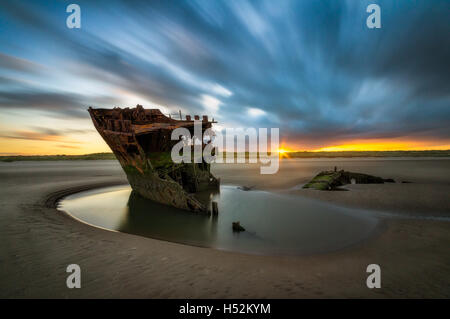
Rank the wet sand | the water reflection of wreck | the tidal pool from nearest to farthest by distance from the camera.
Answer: the wet sand, the tidal pool, the water reflection of wreck

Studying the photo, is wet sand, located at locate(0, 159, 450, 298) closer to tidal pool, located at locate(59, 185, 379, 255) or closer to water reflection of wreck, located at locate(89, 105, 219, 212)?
tidal pool, located at locate(59, 185, 379, 255)

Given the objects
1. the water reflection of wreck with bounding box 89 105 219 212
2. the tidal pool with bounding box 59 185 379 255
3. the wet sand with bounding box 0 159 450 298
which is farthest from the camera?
the water reflection of wreck with bounding box 89 105 219 212

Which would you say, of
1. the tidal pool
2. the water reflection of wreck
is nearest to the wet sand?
the tidal pool

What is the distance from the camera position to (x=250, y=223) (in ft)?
28.2

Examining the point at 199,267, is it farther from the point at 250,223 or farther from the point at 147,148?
the point at 147,148

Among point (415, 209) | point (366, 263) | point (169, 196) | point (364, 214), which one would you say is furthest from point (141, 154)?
point (415, 209)

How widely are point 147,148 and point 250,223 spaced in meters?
8.54

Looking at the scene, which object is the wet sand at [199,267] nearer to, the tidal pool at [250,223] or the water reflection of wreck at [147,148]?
the tidal pool at [250,223]

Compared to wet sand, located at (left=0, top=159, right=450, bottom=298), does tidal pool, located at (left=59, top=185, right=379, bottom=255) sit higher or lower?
lower

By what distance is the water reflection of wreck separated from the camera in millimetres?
10477

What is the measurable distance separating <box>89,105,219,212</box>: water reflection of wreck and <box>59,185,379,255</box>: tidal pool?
2.64 ft

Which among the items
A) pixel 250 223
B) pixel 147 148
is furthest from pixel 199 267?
pixel 147 148

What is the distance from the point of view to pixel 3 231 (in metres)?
6.49
